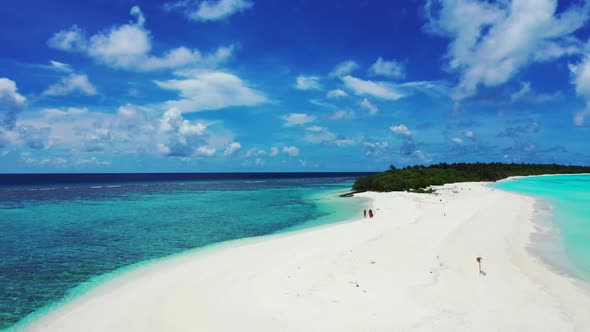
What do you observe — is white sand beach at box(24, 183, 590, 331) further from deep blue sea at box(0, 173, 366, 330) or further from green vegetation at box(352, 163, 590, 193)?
green vegetation at box(352, 163, 590, 193)

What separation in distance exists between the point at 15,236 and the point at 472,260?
3324 centimetres

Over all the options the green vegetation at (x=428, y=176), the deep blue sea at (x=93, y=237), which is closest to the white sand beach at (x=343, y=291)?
the deep blue sea at (x=93, y=237)

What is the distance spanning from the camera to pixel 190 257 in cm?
2189

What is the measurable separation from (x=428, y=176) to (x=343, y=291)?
6833cm

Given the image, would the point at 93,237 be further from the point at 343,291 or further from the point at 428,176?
the point at 428,176

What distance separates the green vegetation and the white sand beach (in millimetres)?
41289

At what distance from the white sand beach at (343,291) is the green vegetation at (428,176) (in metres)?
41.3

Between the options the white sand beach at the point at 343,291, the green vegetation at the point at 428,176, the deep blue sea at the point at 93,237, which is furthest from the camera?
the green vegetation at the point at 428,176

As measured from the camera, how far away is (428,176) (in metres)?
77.4

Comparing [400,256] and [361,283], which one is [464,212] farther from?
[361,283]

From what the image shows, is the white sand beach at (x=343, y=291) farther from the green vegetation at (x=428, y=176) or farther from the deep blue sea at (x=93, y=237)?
the green vegetation at (x=428, y=176)

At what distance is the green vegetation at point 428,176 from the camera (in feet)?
216

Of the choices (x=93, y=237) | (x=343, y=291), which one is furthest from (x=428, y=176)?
(x=343, y=291)

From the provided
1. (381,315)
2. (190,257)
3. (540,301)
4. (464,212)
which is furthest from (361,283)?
(464,212)
